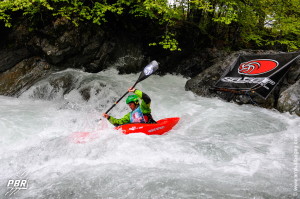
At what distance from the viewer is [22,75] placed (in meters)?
7.79

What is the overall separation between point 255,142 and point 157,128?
189 centimetres

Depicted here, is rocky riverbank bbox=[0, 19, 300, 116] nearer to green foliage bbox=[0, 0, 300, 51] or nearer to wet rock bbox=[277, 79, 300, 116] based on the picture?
wet rock bbox=[277, 79, 300, 116]

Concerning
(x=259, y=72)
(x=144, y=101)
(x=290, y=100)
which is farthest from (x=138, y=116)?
(x=290, y=100)

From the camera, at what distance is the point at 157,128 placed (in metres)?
5.14

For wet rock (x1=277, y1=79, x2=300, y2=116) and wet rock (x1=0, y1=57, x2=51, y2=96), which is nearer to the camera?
wet rock (x1=277, y1=79, x2=300, y2=116)

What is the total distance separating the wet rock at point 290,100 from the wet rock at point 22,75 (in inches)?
267

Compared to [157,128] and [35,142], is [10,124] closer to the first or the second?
[35,142]

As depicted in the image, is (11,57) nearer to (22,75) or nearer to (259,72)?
(22,75)

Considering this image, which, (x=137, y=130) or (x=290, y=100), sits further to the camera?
(x=290, y=100)

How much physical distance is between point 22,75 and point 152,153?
5.56 meters

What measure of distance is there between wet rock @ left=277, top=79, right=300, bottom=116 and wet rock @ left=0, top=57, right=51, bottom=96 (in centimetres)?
678

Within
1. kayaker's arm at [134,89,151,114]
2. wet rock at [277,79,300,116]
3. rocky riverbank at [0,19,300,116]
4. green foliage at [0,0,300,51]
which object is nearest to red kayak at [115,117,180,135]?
kayaker's arm at [134,89,151,114]

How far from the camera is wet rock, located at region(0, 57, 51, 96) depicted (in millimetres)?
7621

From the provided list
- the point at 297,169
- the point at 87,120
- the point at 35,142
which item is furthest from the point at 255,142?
the point at 35,142
